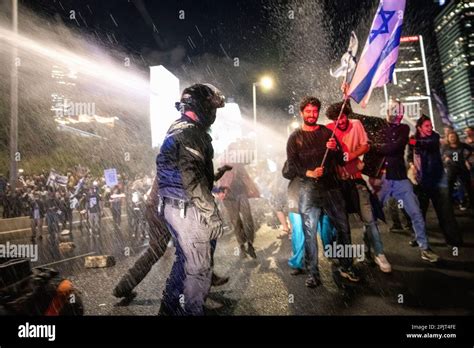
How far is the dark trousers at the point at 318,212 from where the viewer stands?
12.9ft

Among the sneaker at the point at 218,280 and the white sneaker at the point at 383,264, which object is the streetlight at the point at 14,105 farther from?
the white sneaker at the point at 383,264

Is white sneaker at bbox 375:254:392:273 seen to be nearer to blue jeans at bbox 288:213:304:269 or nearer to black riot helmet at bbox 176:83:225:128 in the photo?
blue jeans at bbox 288:213:304:269

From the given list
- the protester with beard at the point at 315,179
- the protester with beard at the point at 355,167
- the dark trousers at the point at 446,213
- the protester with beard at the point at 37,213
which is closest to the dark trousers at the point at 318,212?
the protester with beard at the point at 315,179

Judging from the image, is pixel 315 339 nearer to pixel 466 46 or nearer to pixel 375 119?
pixel 375 119

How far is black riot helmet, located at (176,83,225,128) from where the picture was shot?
3.04 m

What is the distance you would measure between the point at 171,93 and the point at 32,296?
131ft

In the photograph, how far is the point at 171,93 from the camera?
40.1 meters

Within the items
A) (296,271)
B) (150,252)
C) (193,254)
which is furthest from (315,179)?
(150,252)

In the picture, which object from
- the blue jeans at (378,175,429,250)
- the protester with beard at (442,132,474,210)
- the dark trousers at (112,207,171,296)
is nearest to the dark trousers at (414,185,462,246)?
the blue jeans at (378,175,429,250)

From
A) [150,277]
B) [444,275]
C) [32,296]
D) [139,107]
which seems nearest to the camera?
[32,296]

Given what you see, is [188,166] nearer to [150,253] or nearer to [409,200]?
[150,253]

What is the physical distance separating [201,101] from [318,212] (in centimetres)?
201

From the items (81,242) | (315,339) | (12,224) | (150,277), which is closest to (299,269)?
(315,339)

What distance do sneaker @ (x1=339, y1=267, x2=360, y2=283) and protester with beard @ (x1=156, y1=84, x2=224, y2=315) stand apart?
1990 millimetres
